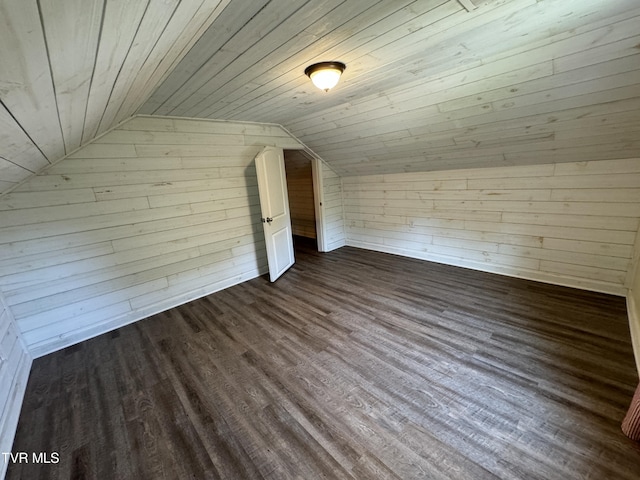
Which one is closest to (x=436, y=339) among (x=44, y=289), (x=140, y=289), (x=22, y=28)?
(x=22, y=28)

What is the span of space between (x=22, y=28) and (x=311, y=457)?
75.6 inches

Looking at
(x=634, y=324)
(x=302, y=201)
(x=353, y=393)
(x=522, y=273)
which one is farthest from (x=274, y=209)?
(x=634, y=324)

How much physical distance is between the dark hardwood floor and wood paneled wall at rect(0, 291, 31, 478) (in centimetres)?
7

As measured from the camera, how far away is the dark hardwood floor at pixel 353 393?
4.73 ft

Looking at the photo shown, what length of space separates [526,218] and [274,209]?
307 centimetres

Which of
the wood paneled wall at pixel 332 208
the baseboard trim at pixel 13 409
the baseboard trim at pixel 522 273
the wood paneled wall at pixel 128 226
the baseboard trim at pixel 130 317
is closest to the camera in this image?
the baseboard trim at pixel 13 409

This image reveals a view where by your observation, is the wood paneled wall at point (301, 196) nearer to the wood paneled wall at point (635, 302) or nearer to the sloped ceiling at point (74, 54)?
the sloped ceiling at point (74, 54)

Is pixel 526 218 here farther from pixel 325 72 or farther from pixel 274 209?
pixel 274 209

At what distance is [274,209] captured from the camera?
374cm

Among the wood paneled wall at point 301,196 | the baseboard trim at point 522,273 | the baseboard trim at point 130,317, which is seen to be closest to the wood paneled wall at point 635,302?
the baseboard trim at point 522,273

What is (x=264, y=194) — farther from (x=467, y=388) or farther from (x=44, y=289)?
(x=467, y=388)

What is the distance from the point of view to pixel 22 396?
205 centimetres

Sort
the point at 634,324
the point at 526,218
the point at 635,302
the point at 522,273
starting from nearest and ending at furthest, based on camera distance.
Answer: the point at 634,324 → the point at 635,302 → the point at 526,218 → the point at 522,273

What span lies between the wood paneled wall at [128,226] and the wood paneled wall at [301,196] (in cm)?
169
